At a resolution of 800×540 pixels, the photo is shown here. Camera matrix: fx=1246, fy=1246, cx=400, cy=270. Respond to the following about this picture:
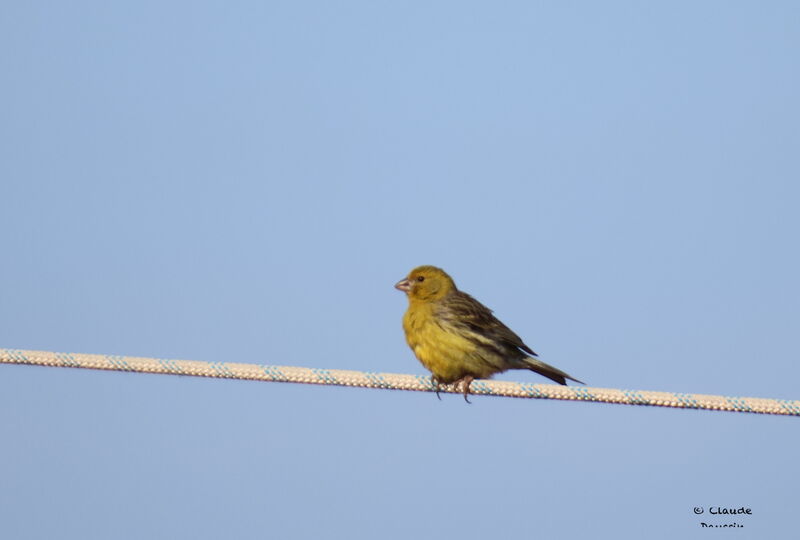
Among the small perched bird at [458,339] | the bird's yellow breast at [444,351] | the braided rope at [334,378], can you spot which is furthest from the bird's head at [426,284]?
the braided rope at [334,378]

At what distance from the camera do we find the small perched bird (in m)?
8.54

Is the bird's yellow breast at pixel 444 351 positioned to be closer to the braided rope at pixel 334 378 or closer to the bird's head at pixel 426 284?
the bird's head at pixel 426 284

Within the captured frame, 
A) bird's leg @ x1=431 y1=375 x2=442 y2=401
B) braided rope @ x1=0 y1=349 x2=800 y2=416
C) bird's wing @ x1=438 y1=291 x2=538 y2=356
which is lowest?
braided rope @ x1=0 y1=349 x2=800 y2=416

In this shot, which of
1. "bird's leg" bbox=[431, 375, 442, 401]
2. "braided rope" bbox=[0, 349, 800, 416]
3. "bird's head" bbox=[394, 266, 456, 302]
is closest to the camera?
"braided rope" bbox=[0, 349, 800, 416]

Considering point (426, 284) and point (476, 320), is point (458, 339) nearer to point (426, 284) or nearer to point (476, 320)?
point (476, 320)

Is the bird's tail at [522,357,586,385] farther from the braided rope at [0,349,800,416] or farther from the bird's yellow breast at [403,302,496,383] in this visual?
the braided rope at [0,349,800,416]

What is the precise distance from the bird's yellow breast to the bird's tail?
0.37 metres

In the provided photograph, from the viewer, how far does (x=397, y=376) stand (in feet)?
22.0

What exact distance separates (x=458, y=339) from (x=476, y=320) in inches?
14.0

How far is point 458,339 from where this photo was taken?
859cm

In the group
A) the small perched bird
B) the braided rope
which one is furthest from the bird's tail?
the braided rope

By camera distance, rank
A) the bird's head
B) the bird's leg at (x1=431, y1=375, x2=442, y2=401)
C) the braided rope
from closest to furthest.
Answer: the braided rope
the bird's leg at (x1=431, y1=375, x2=442, y2=401)
the bird's head

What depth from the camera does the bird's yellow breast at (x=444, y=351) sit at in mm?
8523

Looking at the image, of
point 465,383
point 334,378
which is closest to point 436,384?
point 465,383
